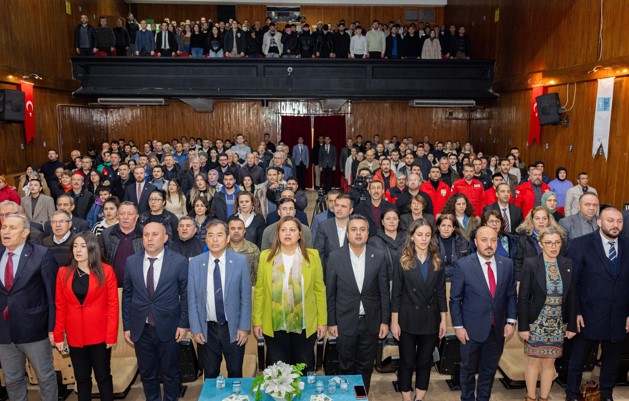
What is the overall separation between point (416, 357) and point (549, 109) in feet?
26.0

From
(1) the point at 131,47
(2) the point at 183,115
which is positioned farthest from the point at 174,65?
(2) the point at 183,115

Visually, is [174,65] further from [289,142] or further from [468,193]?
[468,193]

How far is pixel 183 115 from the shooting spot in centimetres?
1658

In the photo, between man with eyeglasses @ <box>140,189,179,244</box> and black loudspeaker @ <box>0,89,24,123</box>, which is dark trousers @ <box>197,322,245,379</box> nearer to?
man with eyeglasses @ <box>140,189,179,244</box>

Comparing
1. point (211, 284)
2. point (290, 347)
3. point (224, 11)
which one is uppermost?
point (224, 11)

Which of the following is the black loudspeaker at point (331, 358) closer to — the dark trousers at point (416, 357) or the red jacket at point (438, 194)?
the dark trousers at point (416, 357)

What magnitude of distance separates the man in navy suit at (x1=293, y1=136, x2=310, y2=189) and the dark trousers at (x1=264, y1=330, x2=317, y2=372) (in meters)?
11.1

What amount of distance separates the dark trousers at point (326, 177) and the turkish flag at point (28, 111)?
24.4ft

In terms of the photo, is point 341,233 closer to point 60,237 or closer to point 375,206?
point 375,206

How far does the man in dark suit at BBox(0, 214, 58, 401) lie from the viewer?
365 cm

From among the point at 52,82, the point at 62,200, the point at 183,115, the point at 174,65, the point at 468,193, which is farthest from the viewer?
the point at 183,115

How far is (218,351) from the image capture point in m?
3.89

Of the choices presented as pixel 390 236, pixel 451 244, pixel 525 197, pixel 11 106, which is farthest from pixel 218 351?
pixel 11 106

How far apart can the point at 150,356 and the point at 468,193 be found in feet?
16.5
